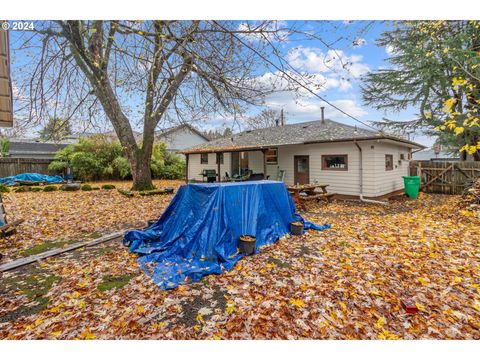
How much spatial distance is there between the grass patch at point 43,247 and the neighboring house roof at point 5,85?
240cm

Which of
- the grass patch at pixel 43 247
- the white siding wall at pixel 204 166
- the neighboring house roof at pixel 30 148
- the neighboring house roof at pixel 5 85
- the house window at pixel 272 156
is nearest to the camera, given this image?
the neighboring house roof at pixel 5 85

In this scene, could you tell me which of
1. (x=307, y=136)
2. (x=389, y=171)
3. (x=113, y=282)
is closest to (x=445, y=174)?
(x=389, y=171)

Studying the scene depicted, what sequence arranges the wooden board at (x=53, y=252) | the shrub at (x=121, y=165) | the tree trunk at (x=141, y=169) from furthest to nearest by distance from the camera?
the shrub at (x=121, y=165) < the tree trunk at (x=141, y=169) < the wooden board at (x=53, y=252)

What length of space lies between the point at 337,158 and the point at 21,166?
20.3m

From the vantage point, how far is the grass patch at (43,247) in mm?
4358

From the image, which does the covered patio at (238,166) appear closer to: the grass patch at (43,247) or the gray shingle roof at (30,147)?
the grass patch at (43,247)

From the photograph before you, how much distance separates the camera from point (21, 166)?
52.3 feet

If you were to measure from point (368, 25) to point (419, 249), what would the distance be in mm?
3929

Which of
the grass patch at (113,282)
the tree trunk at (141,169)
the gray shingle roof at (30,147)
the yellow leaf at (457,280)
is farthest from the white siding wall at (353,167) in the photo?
the gray shingle roof at (30,147)

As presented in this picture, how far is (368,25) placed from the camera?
11.0 ft

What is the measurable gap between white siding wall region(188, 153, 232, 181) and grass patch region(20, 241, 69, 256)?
1157cm

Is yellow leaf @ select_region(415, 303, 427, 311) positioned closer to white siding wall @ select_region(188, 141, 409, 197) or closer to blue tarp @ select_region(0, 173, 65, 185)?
white siding wall @ select_region(188, 141, 409, 197)

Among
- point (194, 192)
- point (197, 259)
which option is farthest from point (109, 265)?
Answer: point (194, 192)

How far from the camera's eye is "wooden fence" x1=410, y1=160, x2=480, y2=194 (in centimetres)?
1102
